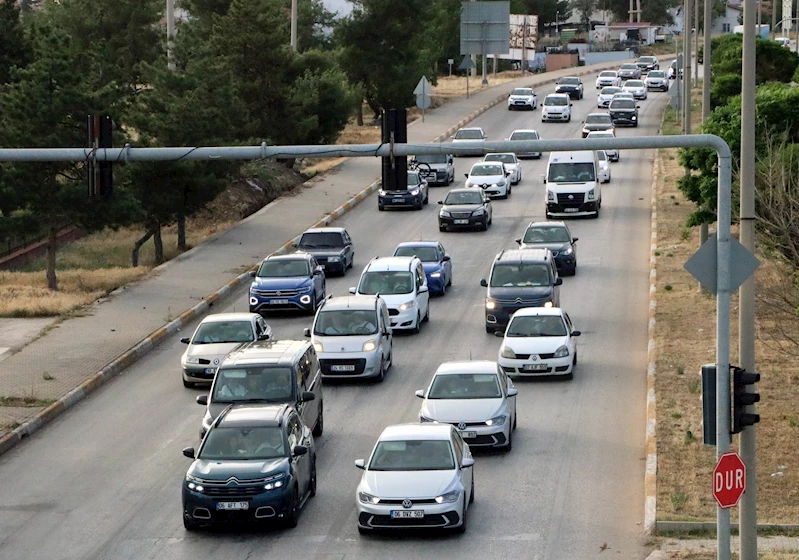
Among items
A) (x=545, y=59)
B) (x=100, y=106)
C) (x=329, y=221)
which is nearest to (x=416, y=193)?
(x=329, y=221)

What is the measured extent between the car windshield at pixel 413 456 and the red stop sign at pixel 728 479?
4.93 metres

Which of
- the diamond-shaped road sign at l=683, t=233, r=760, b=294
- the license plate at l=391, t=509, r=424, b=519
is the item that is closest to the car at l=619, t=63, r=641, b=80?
the license plate at l=391, t=509, r=424, b=519

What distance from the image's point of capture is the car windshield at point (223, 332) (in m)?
27.2

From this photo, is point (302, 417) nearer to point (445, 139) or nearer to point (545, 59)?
point (445, 139)

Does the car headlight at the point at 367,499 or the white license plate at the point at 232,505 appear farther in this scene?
the white license plate at the point at 232,505

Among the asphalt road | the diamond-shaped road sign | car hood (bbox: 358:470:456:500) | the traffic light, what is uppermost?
the diamond-shaped road sign

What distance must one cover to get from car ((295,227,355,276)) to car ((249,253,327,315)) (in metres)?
3.51

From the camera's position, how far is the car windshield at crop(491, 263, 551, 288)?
31.2m

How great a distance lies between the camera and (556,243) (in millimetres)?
36719

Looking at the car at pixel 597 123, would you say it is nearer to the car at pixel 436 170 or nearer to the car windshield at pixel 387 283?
the car at pixel 436 170

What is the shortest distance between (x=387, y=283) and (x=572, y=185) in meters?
16.0

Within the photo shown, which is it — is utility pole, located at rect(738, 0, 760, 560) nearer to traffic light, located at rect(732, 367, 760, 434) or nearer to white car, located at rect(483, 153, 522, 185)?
traffic light, located at rect(732, 367, 760, 434)

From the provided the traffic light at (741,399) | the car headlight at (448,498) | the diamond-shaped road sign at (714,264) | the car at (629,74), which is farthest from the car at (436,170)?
the car at (629,74)

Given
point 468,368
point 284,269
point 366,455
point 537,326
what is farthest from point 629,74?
point 366,455
